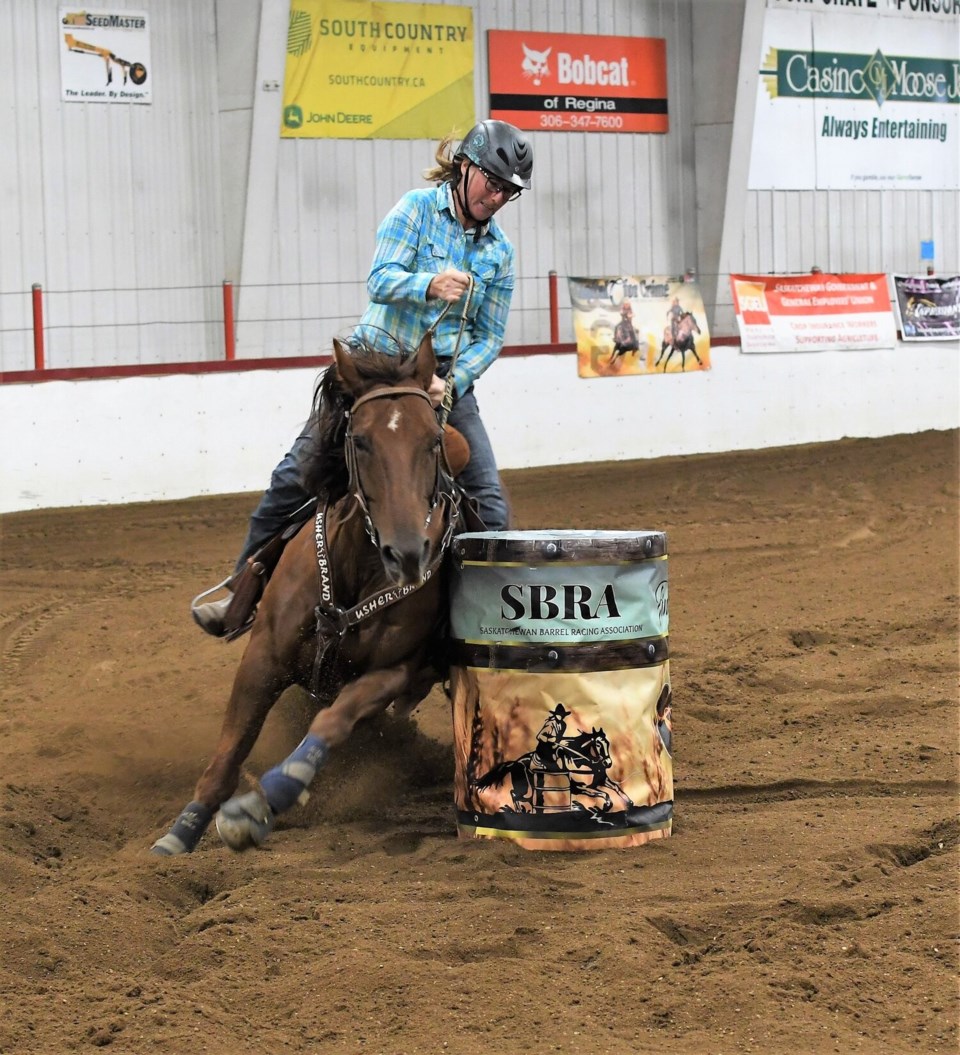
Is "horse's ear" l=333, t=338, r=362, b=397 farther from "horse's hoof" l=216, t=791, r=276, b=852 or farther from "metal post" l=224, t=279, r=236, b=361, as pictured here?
"metal post" l=224, t=279, r=236, b=361

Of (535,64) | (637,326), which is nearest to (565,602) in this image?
(637,326)

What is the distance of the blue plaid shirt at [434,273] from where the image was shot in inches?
225

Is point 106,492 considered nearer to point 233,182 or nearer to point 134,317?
point 134,317

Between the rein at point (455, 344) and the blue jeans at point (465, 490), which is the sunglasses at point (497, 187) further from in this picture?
the blue jeans at point (465, 490)

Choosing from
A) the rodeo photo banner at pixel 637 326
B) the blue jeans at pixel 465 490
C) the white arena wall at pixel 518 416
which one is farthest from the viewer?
the rodeo photo banner at pixel 637 326

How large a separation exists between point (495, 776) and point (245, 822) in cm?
82

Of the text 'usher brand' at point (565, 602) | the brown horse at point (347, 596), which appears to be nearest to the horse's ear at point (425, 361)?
the brown horse at point (347, 596)

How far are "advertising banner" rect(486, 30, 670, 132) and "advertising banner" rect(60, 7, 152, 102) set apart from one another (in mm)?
4107

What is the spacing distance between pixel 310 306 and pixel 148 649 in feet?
28.9

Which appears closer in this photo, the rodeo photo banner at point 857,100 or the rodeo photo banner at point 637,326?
the rodeo photo banner at point 637,326

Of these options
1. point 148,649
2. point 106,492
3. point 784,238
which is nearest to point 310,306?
point 106,492

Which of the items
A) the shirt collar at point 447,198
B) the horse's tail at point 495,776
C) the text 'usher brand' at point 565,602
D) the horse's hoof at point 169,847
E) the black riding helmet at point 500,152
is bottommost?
the horse's hoof at point 169,847

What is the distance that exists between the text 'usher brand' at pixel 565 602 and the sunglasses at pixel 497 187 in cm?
154

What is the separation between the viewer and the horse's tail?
4.99 m
